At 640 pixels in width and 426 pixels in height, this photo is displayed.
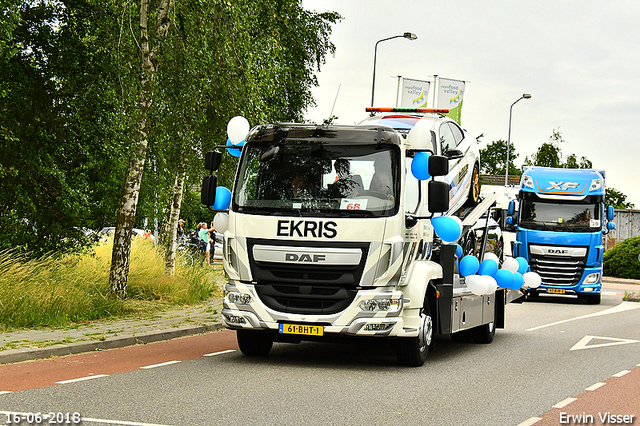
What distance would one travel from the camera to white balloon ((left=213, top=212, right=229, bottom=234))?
11102mm

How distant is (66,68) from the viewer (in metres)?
15.4

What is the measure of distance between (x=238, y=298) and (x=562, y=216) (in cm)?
1569

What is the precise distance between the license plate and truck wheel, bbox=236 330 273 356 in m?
0.89

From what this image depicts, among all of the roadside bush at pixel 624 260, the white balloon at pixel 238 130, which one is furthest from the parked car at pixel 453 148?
the roadside bush at pixel 624 260

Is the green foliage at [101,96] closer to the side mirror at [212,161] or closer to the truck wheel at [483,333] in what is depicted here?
the side mirror at [212,161]

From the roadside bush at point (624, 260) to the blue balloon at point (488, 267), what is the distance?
25.2 meters

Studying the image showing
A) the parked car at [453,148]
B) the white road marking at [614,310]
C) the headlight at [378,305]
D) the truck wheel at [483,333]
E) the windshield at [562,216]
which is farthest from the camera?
the windshield at [562,216]

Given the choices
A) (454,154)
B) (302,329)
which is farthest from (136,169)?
(302,329)

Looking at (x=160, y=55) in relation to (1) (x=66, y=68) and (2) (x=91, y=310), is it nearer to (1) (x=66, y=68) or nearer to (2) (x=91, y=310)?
(1) (x=66, y=68)

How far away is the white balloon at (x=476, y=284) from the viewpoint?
12.5 meters

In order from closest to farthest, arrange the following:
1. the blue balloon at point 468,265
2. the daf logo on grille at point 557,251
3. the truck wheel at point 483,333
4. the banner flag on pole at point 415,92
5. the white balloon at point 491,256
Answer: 1. the blue balloon at point 468,265
2. the white balloon at point 491,256
3. the truck wheel at point 483,333
4. the banner flag on pole at point 415,92
5. the daf logo on grille at point 557,251

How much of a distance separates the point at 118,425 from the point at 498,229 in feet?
31.2

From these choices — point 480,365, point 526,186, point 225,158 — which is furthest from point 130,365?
point 526,186

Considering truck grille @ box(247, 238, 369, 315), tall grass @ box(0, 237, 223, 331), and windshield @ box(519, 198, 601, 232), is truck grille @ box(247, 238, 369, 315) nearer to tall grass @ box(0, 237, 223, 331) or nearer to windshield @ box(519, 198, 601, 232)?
tall grass @ box(0, 237, 223, 331)
